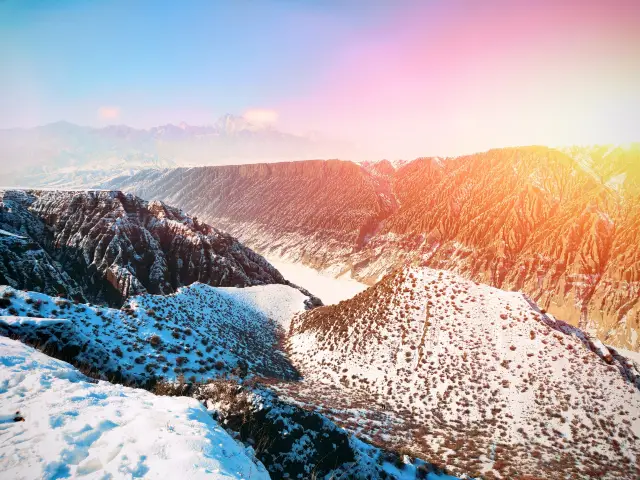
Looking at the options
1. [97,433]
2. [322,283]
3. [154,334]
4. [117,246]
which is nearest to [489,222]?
[322,283]

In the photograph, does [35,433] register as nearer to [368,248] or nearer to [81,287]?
[81,287]

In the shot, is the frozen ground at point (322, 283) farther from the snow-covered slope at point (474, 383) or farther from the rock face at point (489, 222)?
the snow-covered slope at point (474, 383)

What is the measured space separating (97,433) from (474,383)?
57.9 feet

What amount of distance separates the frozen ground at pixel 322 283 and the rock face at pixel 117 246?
1845cm

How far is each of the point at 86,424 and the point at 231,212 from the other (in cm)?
14729

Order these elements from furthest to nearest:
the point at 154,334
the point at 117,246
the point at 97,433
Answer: the point at 117,246
the point at 154,334
the point at 97,433

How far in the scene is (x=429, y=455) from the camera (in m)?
11.5

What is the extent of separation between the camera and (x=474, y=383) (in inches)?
653

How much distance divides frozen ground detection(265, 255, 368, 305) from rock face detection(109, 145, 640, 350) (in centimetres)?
439

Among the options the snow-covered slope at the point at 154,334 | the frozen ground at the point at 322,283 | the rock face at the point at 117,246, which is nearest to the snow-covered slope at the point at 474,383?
the snow-covered slope at the point at 154,334

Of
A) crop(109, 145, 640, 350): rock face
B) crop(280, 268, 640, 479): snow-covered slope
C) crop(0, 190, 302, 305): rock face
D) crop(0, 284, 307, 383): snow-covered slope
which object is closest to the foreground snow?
crop(0, 284, 307, 383): snow-covered slope

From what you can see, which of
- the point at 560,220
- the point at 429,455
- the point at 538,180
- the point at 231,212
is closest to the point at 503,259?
the point at 560,220

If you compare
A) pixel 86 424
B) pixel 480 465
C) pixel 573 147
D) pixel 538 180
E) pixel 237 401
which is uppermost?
pixel 573 147

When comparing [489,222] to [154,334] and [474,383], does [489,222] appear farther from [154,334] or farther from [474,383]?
[154,334]
